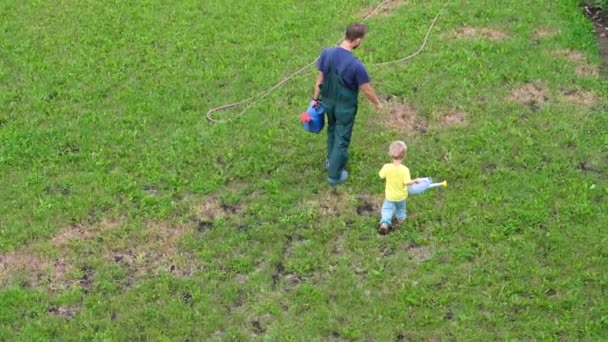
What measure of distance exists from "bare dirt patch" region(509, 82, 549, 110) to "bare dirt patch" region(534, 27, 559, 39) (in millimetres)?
1359

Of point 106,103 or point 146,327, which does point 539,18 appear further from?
point 146,327

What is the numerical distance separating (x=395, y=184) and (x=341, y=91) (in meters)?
1.12

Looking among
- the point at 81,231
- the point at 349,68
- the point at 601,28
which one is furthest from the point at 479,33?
the point at 81,231

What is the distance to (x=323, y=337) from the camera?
6.41 m

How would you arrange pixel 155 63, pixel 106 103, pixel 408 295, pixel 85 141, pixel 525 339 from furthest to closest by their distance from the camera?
pixel 155 63 → pixel 106 103 → pixel 85 141 → pixel 408 295 → pixel 525 339

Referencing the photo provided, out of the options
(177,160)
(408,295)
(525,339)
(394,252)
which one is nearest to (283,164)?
(177,160)

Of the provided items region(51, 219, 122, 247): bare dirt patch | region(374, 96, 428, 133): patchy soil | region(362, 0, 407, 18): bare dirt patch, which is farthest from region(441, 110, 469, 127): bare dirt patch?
region(51, 219, 122, 247): bare dirt patch

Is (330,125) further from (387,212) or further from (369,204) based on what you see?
(387,212)

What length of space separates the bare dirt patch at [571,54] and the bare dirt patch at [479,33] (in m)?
0.78

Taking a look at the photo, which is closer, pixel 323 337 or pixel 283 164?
pixel 323 337

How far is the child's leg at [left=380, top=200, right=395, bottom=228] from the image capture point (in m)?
7.45

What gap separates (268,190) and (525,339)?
313cm

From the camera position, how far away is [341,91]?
774 cm

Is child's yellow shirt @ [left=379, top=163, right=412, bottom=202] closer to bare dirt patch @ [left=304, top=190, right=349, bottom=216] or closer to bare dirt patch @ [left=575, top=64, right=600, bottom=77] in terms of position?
bare dirt patch @ [left=304, top=190, right=349, bottom=216]
